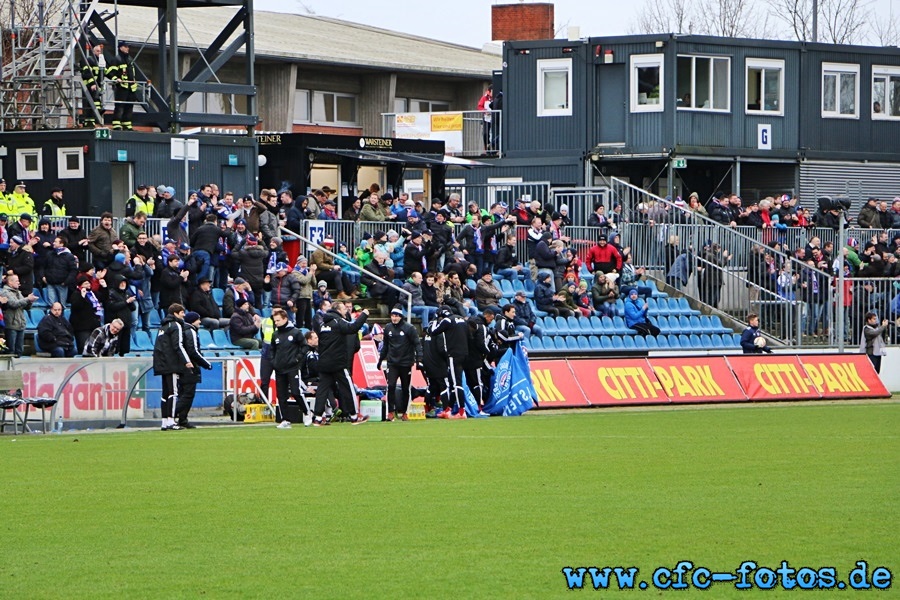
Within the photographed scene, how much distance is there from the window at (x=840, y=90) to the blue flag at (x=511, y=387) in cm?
2099

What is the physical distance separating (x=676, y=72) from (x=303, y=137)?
10999 mm

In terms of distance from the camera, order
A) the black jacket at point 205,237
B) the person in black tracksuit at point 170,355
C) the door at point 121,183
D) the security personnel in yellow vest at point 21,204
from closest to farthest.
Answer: the person in black tracksuit at point 170,355 < the security personnel in yellow vest at point 21,204 < the black jacket at point 205,237 < the door at point 121,183

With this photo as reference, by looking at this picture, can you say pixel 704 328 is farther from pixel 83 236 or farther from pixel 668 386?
pixel 83 236

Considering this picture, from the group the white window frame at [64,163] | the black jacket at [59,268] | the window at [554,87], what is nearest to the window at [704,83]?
the window at [554,87]

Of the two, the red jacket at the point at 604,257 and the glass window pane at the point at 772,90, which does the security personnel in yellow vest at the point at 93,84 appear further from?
the glass window pane at the point at 772,90

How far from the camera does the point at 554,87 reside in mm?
43125

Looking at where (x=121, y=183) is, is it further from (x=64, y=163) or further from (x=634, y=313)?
(x=634, y=313)

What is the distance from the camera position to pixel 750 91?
43.4 metres

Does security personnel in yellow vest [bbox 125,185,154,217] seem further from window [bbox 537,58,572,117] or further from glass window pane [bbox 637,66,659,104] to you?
glass window pane [bbox 637,66,659,104]

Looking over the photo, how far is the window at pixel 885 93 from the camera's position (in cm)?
4531

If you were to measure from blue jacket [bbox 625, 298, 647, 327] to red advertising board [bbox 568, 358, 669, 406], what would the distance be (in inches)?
188

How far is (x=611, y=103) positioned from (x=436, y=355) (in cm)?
1824

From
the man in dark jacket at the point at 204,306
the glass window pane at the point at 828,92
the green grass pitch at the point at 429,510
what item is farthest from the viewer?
the glass window pane at the point at 828,92

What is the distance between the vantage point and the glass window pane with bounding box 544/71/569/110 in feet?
141
